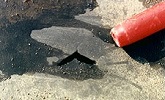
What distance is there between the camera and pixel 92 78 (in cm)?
A: 454

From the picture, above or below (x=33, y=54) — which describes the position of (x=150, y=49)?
above

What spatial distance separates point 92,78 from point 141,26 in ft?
3.02

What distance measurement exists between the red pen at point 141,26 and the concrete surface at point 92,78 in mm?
270

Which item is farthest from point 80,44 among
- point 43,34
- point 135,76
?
point 135,76

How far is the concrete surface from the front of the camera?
4.40m

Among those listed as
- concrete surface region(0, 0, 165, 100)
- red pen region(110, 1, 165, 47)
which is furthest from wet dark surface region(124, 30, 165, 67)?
red pen region(110, 1, 165, 47)

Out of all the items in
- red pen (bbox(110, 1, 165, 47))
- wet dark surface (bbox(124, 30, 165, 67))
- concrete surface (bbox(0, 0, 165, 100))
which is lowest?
concrete surface (bbox(0, 0, 165, 100))

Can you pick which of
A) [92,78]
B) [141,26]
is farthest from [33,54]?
[141,26]

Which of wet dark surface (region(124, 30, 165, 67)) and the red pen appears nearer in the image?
the red pen

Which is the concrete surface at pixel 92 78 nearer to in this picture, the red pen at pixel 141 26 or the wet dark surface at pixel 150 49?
the wet dark surface at pixel 150 49

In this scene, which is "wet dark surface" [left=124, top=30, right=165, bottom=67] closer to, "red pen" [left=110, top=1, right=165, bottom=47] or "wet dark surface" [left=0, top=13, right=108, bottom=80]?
"red pen" [left=110, top=1, right=165, bottom=47]

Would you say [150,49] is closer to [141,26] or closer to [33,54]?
[141,26]

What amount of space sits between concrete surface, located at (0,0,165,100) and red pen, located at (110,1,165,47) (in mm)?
270

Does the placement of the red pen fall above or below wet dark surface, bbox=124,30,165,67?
above
